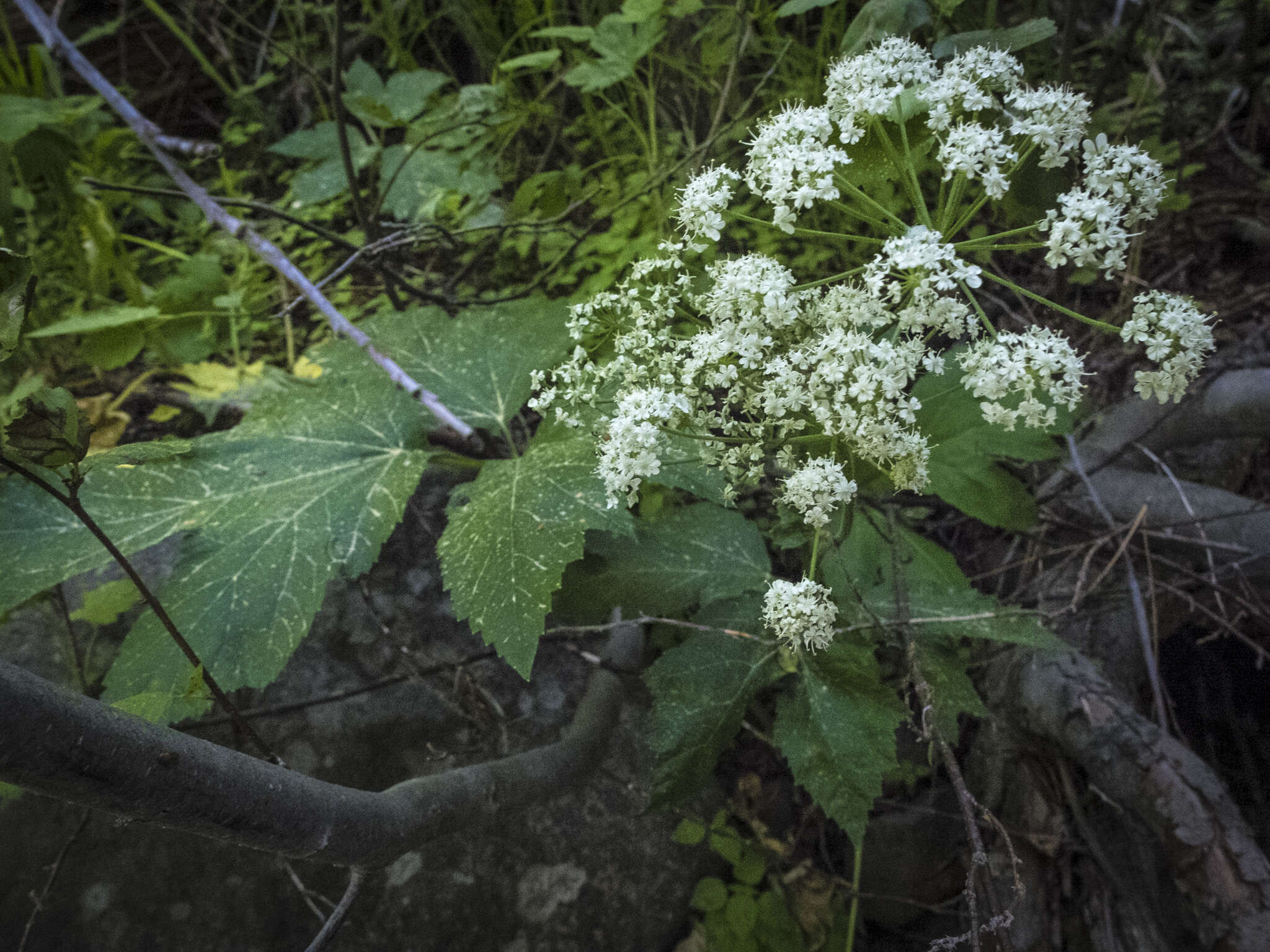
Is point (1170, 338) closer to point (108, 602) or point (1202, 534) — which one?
point (1202, 534)

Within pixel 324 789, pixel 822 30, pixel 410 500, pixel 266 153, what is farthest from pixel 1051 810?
pixel 266 153

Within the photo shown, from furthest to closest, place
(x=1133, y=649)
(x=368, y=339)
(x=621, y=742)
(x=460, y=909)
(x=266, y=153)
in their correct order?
(x=266, y=153) < (x=621, y=742) < (x=1133, y=649) < (x=460, y=909) < (x=368, y=339)

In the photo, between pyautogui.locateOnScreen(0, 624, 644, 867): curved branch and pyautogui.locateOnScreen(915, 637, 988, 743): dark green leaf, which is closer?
pyautogui.locateOnScreen(0, 624, 644, 867): curved branch

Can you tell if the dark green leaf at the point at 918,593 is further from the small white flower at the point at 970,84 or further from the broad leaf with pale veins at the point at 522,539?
the small white flower at the point at 970,84

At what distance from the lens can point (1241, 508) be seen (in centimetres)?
171

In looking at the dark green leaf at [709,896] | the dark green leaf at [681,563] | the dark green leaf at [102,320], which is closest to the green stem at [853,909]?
the dark green leaf at [709,896]

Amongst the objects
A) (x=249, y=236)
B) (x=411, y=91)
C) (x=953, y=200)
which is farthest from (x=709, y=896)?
(x=411, y=91)

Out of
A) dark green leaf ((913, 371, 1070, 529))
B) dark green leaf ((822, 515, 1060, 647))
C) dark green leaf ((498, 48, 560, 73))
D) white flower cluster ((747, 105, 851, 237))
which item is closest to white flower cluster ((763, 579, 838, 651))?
dark green leaf ((822, 515, 1060, 647))

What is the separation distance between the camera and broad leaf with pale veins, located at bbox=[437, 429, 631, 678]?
110 centimetres

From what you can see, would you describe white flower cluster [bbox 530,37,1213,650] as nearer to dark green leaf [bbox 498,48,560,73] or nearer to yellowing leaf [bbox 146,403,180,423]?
dark green leaf [bbox 498,48,560,73]

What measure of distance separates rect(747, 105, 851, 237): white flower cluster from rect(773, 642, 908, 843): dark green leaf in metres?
0.74

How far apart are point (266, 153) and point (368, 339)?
2.36 m

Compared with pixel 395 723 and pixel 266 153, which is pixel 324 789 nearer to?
pixel 395 723

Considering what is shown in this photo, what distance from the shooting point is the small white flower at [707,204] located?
92 cm
